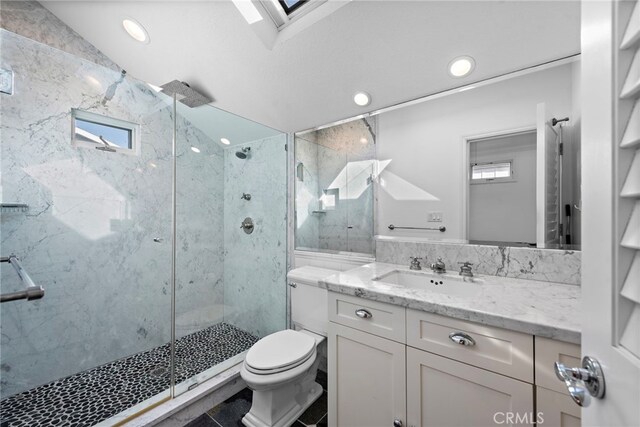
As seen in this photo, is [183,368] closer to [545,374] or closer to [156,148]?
[156,148]

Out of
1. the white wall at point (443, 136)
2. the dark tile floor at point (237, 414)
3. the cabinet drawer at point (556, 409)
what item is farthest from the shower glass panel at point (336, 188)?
the cabinet drawer at point (556, 409)

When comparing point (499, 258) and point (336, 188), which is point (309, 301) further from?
point (499, 258)

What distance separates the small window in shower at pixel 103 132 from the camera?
1.98 metres

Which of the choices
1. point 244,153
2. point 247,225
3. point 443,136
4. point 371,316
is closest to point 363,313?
point 371,316

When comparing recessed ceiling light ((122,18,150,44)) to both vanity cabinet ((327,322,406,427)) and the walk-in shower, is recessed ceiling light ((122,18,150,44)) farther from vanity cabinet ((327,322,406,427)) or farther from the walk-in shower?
vanity cabinet ((327,322,406,427))

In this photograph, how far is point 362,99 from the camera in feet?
5.77

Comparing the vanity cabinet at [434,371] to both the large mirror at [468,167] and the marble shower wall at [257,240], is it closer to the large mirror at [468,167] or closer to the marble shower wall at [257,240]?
the large mirror at [468,167]

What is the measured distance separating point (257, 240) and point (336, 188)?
38.4 inches

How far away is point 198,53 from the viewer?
5.78 feet

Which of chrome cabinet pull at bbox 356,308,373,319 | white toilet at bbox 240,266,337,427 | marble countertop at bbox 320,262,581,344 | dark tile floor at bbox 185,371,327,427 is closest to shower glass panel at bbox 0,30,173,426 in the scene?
Result: dark tile floor at bbox 185,371,327,427

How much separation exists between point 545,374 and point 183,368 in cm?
217

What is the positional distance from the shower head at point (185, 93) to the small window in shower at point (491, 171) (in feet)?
6.81

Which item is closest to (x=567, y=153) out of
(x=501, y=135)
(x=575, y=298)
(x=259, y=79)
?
(x=501, y=135)

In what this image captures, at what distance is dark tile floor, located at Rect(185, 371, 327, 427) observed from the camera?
1.53 meters
